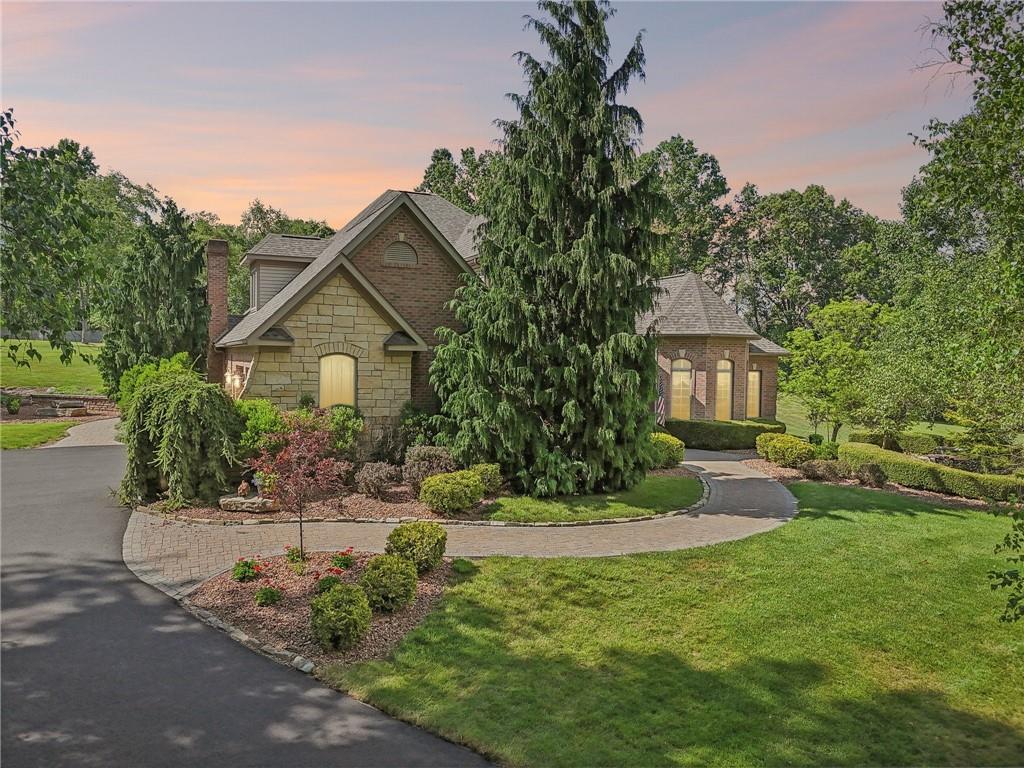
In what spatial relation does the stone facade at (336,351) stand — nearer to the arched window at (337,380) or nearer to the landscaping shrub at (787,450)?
the arched window at (337,380)

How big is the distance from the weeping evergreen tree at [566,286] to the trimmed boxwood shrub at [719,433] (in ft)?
44.4

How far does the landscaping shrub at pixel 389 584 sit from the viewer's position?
33.9 feet

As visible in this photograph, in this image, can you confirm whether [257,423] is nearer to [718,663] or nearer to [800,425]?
[718,663]

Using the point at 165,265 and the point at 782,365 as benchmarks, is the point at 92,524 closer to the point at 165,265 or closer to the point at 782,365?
the point at 165,265

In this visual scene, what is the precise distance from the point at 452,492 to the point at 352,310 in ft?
24.1

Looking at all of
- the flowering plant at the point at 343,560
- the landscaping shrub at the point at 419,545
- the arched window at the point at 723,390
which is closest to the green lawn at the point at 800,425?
the arched window at the point at 723,390

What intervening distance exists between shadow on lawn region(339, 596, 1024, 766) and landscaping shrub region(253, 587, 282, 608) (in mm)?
2603

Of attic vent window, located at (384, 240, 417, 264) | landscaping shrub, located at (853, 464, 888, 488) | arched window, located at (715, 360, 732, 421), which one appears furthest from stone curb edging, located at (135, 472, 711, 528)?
arched window, located at (715, 360, 732, 421)

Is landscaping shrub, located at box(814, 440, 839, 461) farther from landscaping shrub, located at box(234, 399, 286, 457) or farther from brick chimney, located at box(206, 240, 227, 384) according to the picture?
brick chimney, located at box(206, 240, 227, 384)

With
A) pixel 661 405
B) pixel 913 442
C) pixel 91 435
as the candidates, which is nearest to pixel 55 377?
pixel 91 435

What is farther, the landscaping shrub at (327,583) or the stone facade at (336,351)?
the stone facade at (336,351)

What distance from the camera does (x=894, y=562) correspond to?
1371 centimetres

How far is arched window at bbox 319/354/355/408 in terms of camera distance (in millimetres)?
19781

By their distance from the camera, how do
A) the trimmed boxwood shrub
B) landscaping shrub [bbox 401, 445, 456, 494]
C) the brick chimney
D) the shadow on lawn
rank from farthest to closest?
1. the trimmed boxwood shrub
2. the brick chimney
3. landscaping shrub [bbox 401, 445, 456, 494]
4. the shadow on lawn
